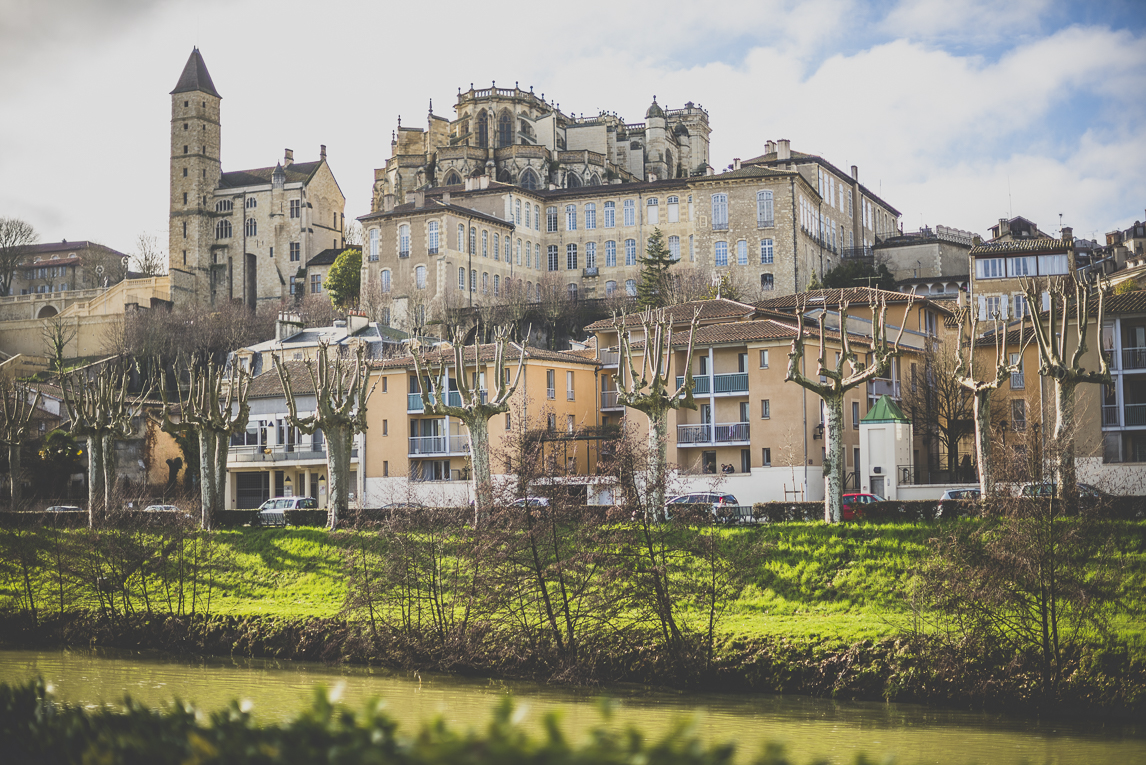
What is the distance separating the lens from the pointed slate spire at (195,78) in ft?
383

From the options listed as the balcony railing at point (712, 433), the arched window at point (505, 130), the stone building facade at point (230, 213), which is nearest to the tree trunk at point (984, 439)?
the balcony railing at point (712, 433)

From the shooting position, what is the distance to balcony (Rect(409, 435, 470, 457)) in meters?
52.4

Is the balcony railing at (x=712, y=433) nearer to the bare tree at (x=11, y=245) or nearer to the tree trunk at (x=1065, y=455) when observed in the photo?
the tree trunk at (x=1065, y=455)

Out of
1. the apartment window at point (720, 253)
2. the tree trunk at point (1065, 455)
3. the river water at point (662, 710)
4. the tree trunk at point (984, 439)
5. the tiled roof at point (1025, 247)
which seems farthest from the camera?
the apartment window at point (720, 253)

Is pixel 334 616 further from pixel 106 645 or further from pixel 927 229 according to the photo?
pixel 927 229

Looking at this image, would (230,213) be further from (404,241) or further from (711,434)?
(711,434)

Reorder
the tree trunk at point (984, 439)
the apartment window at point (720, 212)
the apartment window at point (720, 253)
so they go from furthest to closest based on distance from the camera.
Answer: the apartment window at point (720, 212)
the apartment window at point (720, 253)
the tree trunk at point (984, 439)

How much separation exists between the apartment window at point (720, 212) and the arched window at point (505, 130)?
2718 cm

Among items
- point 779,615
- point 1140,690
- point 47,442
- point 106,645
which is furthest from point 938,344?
point 47,442

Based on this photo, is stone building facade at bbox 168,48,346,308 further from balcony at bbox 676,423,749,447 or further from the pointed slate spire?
→ balcony at bbox 676,423,749,447

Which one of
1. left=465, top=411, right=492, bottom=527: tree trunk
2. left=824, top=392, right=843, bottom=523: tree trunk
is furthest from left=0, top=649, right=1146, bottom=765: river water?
left=824, top=392, right=843, bottom=523: tree trunk

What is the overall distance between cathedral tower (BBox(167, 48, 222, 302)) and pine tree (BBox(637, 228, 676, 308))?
5211cm

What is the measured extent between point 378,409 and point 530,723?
1445 inches

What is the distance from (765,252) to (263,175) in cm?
5565
